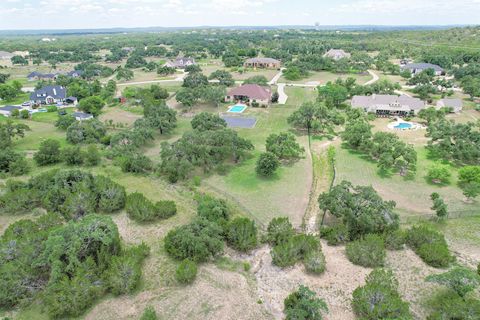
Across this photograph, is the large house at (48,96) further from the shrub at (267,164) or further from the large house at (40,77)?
the shrub at (267,164)

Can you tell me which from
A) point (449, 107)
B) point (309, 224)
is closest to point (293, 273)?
point (309, 224)

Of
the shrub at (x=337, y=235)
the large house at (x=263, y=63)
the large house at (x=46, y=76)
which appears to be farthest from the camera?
the large house at (x=263, y=63)

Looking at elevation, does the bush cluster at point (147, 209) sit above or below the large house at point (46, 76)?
below

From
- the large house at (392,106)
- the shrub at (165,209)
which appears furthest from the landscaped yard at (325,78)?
the shrub at (165,209)

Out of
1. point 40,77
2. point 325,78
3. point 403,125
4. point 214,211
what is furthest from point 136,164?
point 40,77

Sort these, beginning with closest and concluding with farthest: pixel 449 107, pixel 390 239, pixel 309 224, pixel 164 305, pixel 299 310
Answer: pixel 299 310 < pixel 164 305 < pixel 390 239 < pixel 309 224 < pixel 449 107

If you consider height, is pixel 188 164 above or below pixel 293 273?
above

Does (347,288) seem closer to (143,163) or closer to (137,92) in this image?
(143,163)
